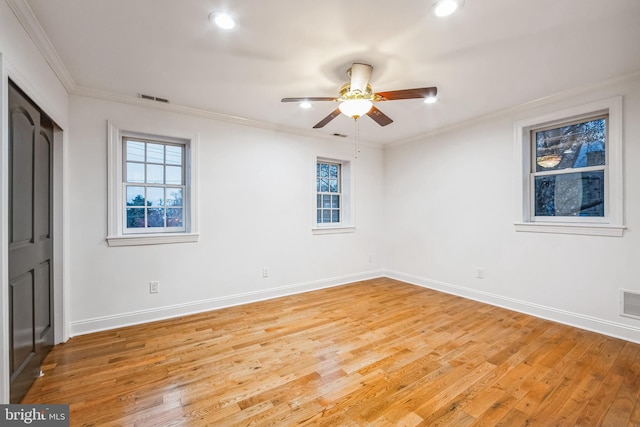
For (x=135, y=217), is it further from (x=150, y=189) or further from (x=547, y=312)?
(x=547, y=312)

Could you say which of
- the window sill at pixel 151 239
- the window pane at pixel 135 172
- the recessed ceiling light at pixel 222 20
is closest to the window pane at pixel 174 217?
the window sill at pixel 151 239

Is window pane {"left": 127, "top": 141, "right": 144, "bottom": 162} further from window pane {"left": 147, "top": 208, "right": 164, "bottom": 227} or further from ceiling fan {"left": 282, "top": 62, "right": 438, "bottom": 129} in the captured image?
ceiling fan {"left": 282, "top": 62, "right": 438, "bottom": 129}

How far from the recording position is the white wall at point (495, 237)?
9.03 feet

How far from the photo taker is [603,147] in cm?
294

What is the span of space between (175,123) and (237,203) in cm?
121

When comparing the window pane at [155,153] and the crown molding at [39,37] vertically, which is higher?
the crown molding at [39,37]

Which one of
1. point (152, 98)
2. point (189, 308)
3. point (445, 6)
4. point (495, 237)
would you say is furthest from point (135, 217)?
point (495, 237)

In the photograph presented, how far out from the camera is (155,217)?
3400 mm

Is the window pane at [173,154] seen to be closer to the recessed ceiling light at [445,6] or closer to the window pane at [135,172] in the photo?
the window pane at [135,172]

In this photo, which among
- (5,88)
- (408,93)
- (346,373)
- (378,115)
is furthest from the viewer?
(378,115)

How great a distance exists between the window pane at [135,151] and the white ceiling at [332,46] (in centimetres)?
55

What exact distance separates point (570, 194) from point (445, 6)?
2.74 meters

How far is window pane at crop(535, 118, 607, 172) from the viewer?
9.78 feet

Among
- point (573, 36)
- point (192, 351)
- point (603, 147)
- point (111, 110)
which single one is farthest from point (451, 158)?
point (111, 110)
